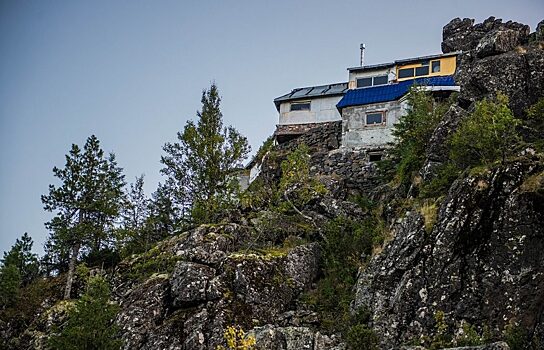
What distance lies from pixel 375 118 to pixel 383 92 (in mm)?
2470

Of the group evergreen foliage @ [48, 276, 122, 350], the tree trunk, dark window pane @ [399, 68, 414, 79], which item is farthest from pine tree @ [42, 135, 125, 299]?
dark window pane @ [399, 68, 414, 79]

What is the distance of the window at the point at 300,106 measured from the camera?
162 feet

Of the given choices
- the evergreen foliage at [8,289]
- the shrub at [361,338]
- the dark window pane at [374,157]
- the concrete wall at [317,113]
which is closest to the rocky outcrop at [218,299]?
the shrub at [361,338]

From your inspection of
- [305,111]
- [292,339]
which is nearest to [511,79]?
[292,339]

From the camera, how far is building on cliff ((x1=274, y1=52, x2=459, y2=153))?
41.7 meters

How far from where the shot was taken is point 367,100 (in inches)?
1692

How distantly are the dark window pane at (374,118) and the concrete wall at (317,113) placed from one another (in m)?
5.59

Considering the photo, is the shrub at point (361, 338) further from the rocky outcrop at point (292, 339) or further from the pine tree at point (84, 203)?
the pine tree at point (84, 203)

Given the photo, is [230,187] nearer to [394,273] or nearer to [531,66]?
[394,273]

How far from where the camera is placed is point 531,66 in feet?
100

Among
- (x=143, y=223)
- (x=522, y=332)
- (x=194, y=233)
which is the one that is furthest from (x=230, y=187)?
(x=522, y=332)

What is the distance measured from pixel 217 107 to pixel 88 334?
25461 mm

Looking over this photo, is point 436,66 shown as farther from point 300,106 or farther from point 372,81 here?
point 300,106

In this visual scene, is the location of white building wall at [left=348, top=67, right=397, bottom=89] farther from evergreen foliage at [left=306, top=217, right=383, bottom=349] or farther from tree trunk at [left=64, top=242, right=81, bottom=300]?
tree trunk at [left=64, top=242, right=81, bottom=300]
